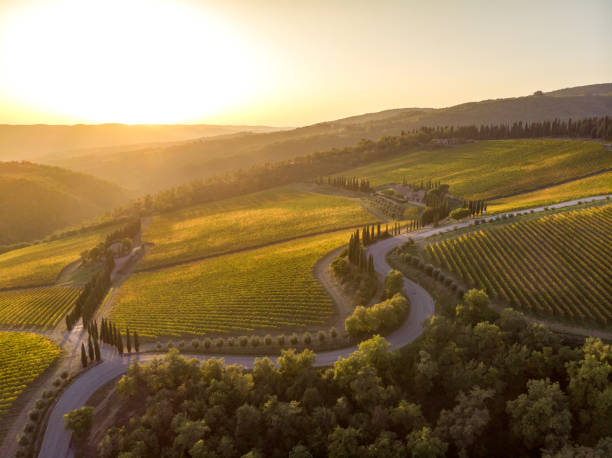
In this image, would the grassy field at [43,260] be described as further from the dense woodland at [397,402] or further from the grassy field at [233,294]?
the dense woodland at [397,402]

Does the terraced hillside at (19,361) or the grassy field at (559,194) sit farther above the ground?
the grassy field at (559,194)

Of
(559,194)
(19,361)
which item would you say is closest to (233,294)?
(19,361)

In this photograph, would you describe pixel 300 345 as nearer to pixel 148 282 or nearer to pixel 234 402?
pixel 234 402

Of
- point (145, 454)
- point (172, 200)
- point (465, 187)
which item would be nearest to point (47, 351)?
point (145, 454)

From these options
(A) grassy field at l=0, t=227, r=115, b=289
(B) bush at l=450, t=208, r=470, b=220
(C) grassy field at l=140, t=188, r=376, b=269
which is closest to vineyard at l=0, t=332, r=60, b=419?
(A) grassy field at l=0, t=227, r=115, b=289

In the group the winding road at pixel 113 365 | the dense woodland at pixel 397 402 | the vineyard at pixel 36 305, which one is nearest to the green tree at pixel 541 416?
the dense woodland at pixel 397 402

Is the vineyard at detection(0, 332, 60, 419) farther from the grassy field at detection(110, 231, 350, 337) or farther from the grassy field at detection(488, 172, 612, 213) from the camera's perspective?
the grassy field at detection(488, 172, 612, 213)

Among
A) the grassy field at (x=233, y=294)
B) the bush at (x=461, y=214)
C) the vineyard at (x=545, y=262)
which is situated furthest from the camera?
the bush at (x=461, y=214)
